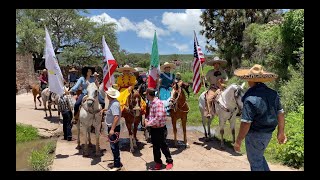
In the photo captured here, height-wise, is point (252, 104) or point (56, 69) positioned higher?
point (56, 69)

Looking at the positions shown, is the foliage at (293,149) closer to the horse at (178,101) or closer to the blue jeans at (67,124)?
the horse at (178,101)

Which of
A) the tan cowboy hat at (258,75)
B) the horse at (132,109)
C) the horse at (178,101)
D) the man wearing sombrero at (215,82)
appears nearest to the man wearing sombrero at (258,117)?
the tan cowboy hat at (258,75)

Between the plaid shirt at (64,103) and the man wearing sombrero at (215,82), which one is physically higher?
the man wearing sombrero at (215,82)

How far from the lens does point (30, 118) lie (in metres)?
11.9

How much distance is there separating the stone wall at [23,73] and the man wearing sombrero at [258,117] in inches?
758

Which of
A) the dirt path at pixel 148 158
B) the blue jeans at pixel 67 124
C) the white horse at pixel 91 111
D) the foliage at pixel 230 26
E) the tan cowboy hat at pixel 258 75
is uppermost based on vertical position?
the foliage at pixel 230 26

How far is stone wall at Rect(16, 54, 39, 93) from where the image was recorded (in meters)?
20.8

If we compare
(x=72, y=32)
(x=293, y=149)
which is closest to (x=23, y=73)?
(x=72, y=32)

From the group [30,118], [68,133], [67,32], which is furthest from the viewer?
[67,32]

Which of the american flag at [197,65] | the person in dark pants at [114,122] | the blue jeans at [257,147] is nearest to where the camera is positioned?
the blue jeans at [257,147]

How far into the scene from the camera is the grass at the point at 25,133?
9.23 m
